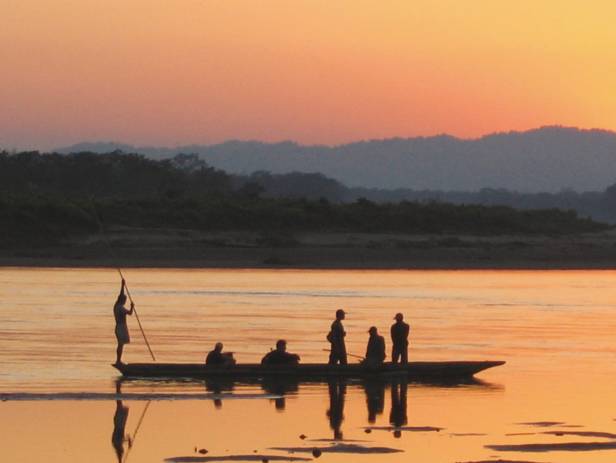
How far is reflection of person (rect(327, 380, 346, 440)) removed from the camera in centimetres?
2199

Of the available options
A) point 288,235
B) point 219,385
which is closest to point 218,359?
point 219,385

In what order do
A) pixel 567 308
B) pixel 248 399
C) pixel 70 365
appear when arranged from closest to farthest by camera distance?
pixel 248 399, pixel 70 365, pixel 567 308

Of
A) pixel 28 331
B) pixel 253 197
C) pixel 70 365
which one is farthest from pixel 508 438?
pixel 253 197

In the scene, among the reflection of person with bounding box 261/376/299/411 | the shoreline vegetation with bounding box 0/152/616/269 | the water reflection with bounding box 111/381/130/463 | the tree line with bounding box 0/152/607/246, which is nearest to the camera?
the water reflection with bounding box 111/381/130/463

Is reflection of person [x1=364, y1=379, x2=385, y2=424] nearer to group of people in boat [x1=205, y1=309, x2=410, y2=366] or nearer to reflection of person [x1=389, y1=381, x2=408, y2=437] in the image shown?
reflection of person [x1=389, y1=381, x2=408, y2=437]

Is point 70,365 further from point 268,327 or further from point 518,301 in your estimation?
point 518,301

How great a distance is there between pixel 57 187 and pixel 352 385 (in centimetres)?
9142

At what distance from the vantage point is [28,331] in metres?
36.1

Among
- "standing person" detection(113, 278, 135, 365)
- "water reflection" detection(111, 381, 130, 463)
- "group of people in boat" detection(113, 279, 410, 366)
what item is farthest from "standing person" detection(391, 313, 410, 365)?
"water reflection" detection(111, 381, 130, 463)

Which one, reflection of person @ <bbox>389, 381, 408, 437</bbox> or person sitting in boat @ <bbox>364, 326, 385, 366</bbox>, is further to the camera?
person sitting in boat @ <bbox>364, 326, 385, 366</bbox>

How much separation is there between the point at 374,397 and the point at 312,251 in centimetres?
4971

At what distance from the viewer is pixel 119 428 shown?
21.7 meters

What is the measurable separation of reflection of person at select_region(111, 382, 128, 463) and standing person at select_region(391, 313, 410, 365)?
5761 millimetres

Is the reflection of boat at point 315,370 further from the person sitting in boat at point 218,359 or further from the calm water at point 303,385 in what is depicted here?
the calm water at point 303,385
